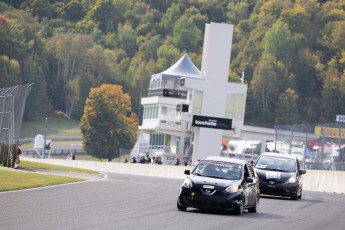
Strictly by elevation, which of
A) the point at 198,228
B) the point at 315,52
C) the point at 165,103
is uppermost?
the point at 315,52

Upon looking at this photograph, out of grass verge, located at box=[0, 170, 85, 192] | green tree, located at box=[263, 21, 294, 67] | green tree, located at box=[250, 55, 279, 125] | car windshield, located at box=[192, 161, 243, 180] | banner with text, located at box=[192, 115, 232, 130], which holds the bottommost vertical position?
grass verge, located at box=[0, 170, 85, 192]

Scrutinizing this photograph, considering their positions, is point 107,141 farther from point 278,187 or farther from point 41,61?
point 278,187

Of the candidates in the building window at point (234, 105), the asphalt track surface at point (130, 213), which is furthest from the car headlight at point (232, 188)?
the building window at point (234, 105)

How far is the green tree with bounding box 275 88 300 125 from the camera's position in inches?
6727

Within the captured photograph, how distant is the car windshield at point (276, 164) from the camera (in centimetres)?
3781

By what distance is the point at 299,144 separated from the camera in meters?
61.4

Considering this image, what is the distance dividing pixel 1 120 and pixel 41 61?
137275 millimetres

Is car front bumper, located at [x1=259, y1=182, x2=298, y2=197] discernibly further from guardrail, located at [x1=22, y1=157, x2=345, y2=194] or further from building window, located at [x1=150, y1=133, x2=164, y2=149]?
building window, located at [x1=150, y1=133, x2=164, y2=149]

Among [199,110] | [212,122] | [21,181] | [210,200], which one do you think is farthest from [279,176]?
[199,110]

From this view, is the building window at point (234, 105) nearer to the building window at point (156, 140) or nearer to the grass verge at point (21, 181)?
the building window at point (156, 140)

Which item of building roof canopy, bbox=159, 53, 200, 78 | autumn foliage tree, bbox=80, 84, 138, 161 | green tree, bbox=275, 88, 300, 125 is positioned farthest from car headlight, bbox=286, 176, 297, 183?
green tree, bbox=275, 88, 300, 125

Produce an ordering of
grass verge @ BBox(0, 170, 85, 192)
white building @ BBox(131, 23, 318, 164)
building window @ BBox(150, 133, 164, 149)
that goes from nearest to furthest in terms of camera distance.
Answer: grass verge @ BBox(0, 170, 85, 192) < white building @ BBox(131, 23, 318, 164) < building window @ BBox(150, 133, 164, 149)

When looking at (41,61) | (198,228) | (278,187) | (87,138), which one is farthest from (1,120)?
(41,61)

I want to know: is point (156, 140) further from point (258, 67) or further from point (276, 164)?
point (276, 164)
